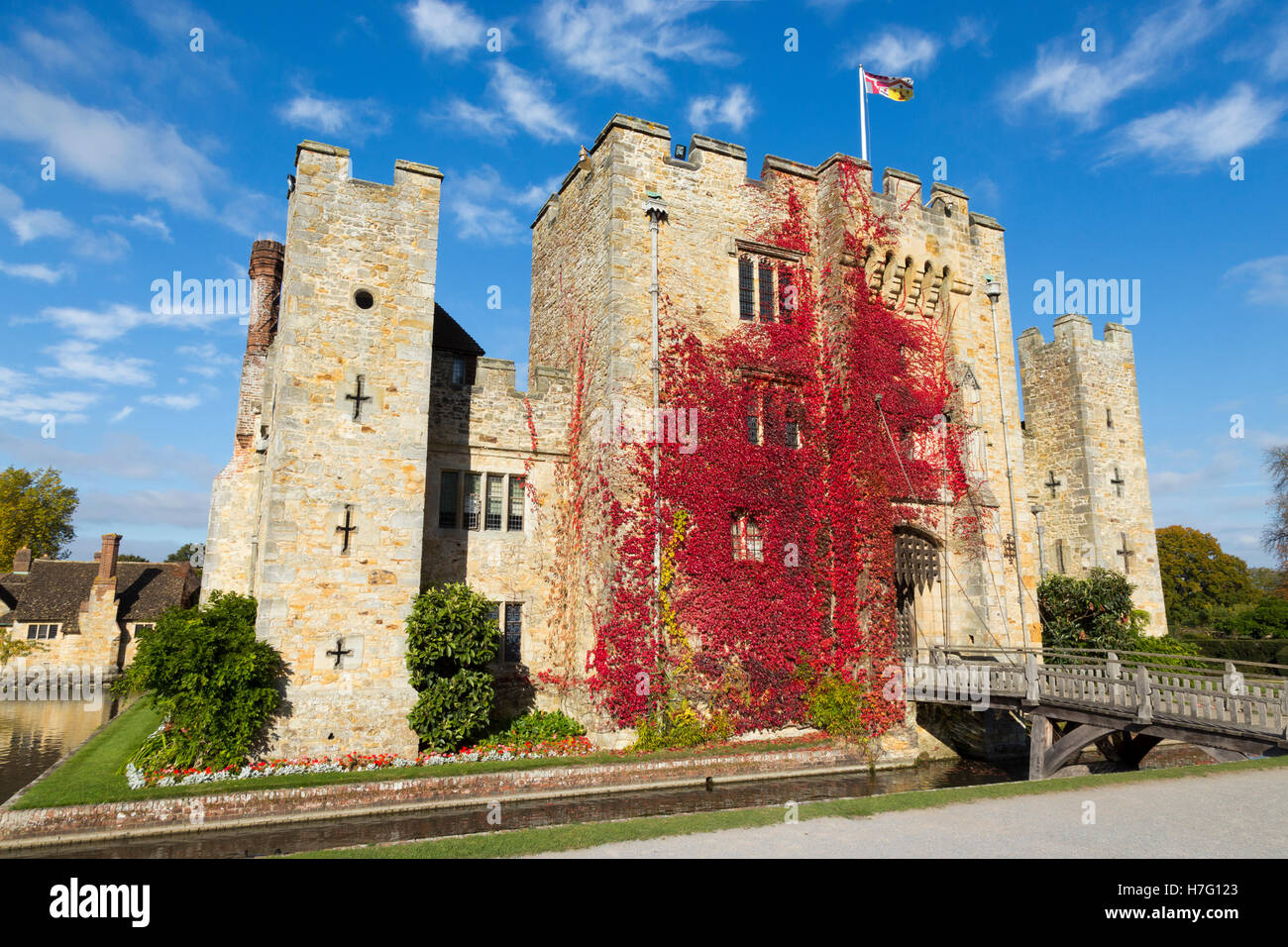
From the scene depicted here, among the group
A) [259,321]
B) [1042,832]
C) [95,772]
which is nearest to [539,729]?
[95,772]

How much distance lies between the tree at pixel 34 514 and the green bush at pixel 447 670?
49.3 m

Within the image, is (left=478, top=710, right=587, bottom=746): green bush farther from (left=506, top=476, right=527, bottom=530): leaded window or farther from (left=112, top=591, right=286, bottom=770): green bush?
(left=112, top=591, right=286, bottom=770): green bush

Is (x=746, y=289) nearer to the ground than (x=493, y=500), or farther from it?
farther from it

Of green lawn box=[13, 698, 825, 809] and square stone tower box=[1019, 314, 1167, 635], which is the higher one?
Answer: square stone tower box=[1019, 314, 1167, 635]

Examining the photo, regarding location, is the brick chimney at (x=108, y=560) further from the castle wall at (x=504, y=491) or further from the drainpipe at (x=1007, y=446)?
the drainpipe at (x=1007, y=446)

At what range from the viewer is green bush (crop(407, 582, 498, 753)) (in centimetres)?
1474

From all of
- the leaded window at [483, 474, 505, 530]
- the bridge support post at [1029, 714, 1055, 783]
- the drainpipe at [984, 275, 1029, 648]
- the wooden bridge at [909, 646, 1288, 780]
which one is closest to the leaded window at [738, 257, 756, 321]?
the leaded window at [483, 474, 505, 530]

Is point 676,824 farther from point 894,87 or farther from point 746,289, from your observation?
point 894,87

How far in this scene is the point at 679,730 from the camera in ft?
52.0

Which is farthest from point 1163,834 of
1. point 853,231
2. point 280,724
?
point 853,231

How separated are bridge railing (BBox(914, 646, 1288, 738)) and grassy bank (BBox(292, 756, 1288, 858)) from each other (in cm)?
106

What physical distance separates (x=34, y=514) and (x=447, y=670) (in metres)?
52.4

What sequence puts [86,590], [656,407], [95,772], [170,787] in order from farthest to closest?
[86,590], [656,407], [95,772], [170,787]

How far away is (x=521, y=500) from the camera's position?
1867cm
